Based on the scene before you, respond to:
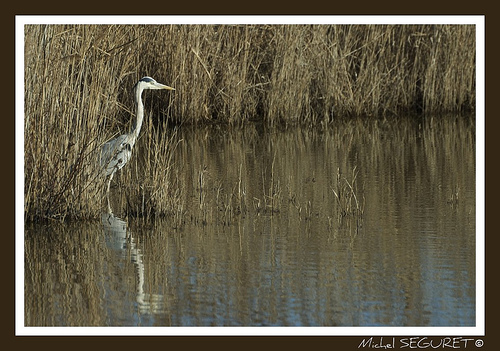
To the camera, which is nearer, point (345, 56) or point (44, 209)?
point (44, 209)

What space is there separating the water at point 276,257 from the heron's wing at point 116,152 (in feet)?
2.09

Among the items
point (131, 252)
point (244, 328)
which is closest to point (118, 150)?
point (131, 252)

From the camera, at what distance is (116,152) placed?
9875mm

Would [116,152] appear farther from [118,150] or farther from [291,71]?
[291,71]

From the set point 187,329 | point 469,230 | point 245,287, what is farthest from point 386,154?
point 187,329

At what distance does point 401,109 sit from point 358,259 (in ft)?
36.8

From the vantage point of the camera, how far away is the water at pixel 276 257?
21.1ft

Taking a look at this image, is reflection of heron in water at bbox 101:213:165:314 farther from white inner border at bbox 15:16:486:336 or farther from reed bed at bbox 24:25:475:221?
reed bed at bbox 24:25:475:221

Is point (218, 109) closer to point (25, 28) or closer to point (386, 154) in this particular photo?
point (386, 154)

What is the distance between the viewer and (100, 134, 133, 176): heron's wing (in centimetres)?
975

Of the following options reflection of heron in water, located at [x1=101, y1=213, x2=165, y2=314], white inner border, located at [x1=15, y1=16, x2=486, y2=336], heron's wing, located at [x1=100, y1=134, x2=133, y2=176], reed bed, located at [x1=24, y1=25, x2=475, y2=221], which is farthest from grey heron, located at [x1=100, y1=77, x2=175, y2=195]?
white inner border, located at [x1=15, y1=16, x2=486, y2=336]

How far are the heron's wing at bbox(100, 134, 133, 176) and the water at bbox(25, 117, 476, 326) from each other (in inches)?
25.1

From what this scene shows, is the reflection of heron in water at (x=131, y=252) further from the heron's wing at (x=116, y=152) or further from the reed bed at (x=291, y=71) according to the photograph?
the reed bed at (x=291, y=71)

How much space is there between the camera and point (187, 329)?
19.1 ft
